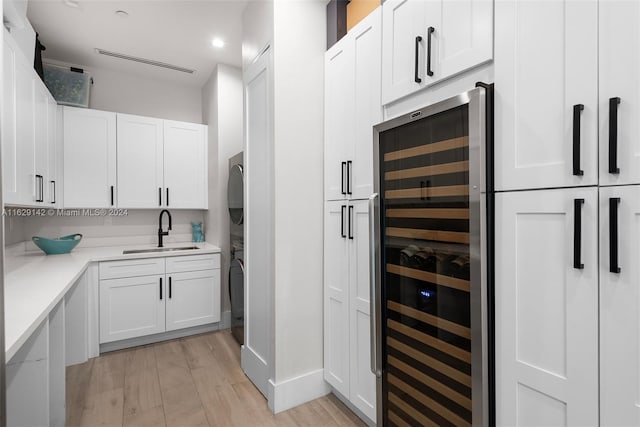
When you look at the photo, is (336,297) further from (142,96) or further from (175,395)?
(142,96)

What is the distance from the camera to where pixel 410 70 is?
4.83 feet

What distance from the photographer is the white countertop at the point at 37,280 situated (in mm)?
1174

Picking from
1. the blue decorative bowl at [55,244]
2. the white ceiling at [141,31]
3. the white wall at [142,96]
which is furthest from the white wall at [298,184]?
the white wall at [142,96]

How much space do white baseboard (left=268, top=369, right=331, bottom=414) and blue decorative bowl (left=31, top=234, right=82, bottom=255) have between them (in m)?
2.32

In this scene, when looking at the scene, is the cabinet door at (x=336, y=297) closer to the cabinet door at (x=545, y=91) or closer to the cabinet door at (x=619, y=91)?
the cabinet door at (x=545, y=91)

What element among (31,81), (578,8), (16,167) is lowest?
(16,167)

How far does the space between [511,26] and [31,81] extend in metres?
2.91

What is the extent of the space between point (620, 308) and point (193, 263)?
3249 millimetres

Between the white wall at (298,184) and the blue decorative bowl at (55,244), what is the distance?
2.22m

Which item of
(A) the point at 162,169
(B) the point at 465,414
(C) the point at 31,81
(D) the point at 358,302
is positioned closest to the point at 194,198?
(A) the point at 162,169

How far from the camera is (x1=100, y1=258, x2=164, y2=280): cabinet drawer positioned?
2.89m

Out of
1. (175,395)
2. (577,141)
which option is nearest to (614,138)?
(577,141)

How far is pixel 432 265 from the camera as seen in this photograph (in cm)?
133

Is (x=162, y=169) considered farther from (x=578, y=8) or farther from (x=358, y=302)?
(x=578, y=8)
